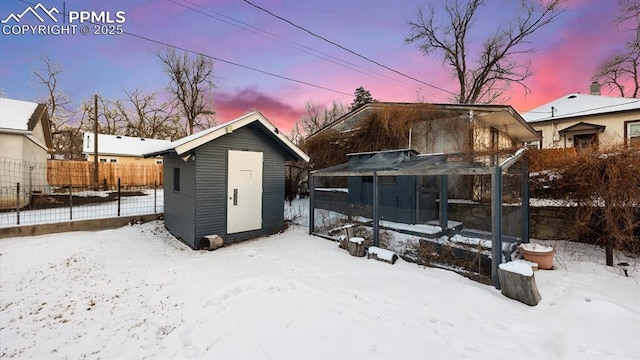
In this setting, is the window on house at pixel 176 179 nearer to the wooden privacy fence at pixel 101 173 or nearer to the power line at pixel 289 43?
the power line at pixel 289 43

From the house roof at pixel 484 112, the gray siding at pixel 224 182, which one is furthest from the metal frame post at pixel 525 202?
the gray siding at pixel 224 182

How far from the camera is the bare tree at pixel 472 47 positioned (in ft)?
65.4

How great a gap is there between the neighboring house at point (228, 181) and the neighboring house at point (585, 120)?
54.6ft

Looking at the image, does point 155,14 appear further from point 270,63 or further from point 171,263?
point 171,263

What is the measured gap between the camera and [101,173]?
62.8 feet

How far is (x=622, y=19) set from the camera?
1308 centimetres

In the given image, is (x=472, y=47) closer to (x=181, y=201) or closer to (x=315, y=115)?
(x=315, y=115)

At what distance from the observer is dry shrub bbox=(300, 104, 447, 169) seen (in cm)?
1052

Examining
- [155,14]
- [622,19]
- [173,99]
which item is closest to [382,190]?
[155,14]

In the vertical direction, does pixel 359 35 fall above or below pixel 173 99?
below

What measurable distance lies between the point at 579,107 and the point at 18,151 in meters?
29.8

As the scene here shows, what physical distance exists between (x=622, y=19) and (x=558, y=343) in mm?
18564

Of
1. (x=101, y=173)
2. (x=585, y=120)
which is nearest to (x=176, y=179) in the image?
(x=101, y=173)

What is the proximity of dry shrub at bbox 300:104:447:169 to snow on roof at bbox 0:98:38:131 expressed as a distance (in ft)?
39.2
